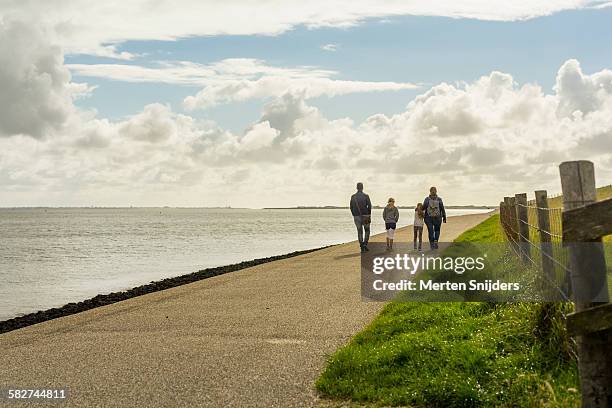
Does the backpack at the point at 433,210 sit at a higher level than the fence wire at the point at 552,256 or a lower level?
higher

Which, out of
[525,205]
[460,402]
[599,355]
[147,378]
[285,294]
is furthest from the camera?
[285,294]

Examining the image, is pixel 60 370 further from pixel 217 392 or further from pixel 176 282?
pixel 176 282

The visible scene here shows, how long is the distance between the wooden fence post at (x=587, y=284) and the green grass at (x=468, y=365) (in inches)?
14.0

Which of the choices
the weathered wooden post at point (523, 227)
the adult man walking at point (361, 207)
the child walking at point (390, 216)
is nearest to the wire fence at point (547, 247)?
the weathered wooden post at point (523, 227)

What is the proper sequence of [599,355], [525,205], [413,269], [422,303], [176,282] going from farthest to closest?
[176,282] < [413,269] < [525,205] < [422,303] < [599,355]

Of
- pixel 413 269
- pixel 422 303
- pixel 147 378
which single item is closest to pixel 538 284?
pixel 422 303

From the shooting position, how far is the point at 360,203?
22.7m

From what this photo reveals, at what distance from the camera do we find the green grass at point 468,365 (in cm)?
605

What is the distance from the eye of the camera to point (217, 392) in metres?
6.98

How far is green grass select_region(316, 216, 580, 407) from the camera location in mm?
6047

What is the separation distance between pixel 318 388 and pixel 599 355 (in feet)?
9.51

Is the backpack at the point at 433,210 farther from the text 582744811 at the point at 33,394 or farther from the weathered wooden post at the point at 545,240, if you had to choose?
the text 582744811 at the point at 33,394

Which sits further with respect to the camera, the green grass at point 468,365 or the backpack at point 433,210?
the backpack at point 433,210

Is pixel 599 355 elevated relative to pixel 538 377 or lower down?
elevated
